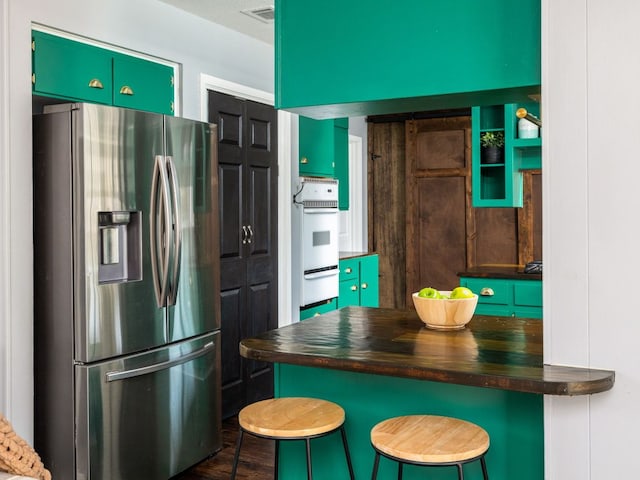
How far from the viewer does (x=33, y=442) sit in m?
2.98

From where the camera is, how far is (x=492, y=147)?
4.68 m

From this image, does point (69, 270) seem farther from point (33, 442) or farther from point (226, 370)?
point (226, 370)

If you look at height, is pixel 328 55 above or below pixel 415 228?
above

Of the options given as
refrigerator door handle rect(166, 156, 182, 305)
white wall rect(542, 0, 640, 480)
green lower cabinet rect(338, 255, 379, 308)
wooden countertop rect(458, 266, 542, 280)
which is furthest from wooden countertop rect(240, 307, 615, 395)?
green lower cabinet rect(338, 255, 379, 308)

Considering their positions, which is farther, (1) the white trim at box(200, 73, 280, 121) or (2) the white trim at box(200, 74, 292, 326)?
(2) the white trim at box(200, 74, 292, 326)

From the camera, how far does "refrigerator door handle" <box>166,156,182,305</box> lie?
3223mm

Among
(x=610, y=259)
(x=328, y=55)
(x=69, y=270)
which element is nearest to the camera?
(x=610, y=259)

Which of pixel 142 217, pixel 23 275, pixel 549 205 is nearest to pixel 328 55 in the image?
pixel 549 205

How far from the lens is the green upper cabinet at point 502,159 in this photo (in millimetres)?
4566

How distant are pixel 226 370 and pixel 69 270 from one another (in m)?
1.65

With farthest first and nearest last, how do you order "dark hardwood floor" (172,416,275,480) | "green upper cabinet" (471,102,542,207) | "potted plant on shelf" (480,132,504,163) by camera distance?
"potted plant on shelf" (480,132,504,163) → "green upper cabinet" (471,102,542,207) → "dark hardwood floor" (172,416,275,480)

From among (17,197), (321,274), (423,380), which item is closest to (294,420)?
(423,380)

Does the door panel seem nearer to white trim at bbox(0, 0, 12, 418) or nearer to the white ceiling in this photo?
white trim at bbox(0, 0, 12, 418)

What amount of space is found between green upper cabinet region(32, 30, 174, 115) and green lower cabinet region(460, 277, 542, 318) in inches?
91.9
